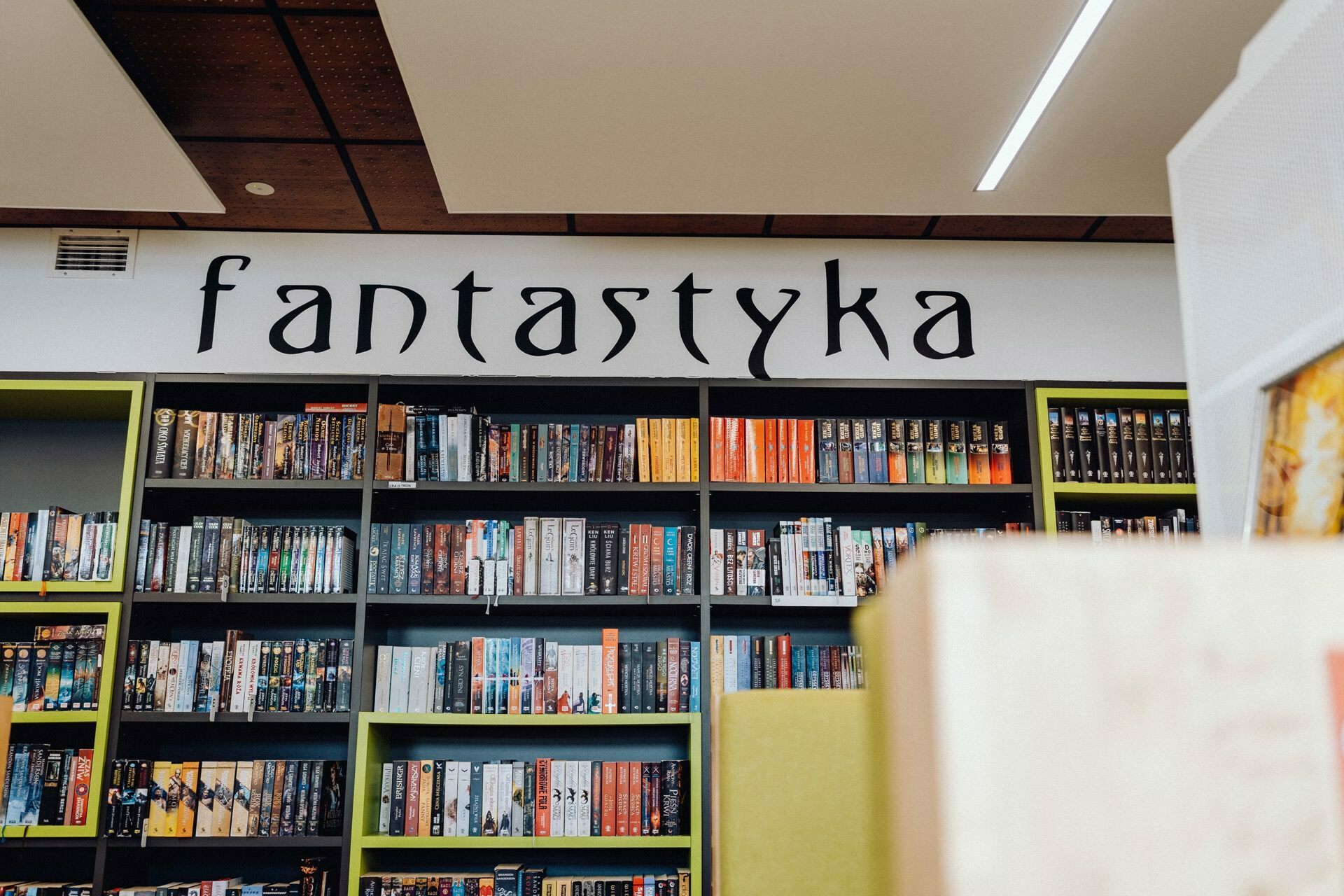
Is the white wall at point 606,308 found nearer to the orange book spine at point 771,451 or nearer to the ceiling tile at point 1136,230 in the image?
the ceiling tile at point 1136,230

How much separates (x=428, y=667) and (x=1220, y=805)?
9.43 ft

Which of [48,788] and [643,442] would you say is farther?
[643,442]

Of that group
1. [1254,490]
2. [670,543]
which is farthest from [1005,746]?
[670,543]

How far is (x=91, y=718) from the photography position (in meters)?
2.86

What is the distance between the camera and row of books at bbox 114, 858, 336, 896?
9.27 ft

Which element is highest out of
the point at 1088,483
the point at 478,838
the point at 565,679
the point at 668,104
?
the point at 668,104

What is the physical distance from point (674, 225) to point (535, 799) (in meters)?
1.82

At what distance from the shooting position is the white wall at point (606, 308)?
11.0 ft

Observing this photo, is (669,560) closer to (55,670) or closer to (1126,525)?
(1126,525)

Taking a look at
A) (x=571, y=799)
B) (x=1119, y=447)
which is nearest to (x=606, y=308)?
(x=571, y=799)

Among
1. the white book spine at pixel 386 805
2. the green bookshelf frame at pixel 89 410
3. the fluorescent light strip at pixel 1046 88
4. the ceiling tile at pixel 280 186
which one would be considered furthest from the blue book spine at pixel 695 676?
the ceiling tile at pixel 280 186

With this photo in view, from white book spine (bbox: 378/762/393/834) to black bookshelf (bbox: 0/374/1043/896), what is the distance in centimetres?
11

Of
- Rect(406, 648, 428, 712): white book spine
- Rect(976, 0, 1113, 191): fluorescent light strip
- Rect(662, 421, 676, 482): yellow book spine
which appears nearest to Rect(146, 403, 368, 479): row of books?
Rect(406, 648, 428, 712): white book spine

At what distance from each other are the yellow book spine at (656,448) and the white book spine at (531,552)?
0.37m
